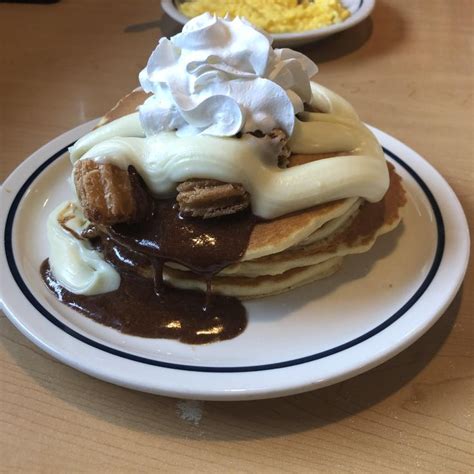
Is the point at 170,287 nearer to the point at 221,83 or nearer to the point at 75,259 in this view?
the point at 75,259

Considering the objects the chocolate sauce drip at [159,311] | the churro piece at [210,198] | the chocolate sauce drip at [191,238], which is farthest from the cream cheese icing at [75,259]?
the churro piece at [210,198]

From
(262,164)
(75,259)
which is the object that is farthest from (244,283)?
(75,259)

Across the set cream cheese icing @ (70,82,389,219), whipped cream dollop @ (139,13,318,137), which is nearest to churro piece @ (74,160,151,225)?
cream cheese icing @ (70,82,389,219)

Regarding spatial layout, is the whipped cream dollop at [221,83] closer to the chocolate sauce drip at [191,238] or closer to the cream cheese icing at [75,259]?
the chocolate sauce drip at [191,238]

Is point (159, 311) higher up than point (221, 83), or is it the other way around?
point (221, 83)

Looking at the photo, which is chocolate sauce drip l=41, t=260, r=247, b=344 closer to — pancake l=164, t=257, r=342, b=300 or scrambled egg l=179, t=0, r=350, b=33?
pancake l=164, t=257, r=342, b=300

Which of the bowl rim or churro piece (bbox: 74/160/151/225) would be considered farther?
the bowl rim
